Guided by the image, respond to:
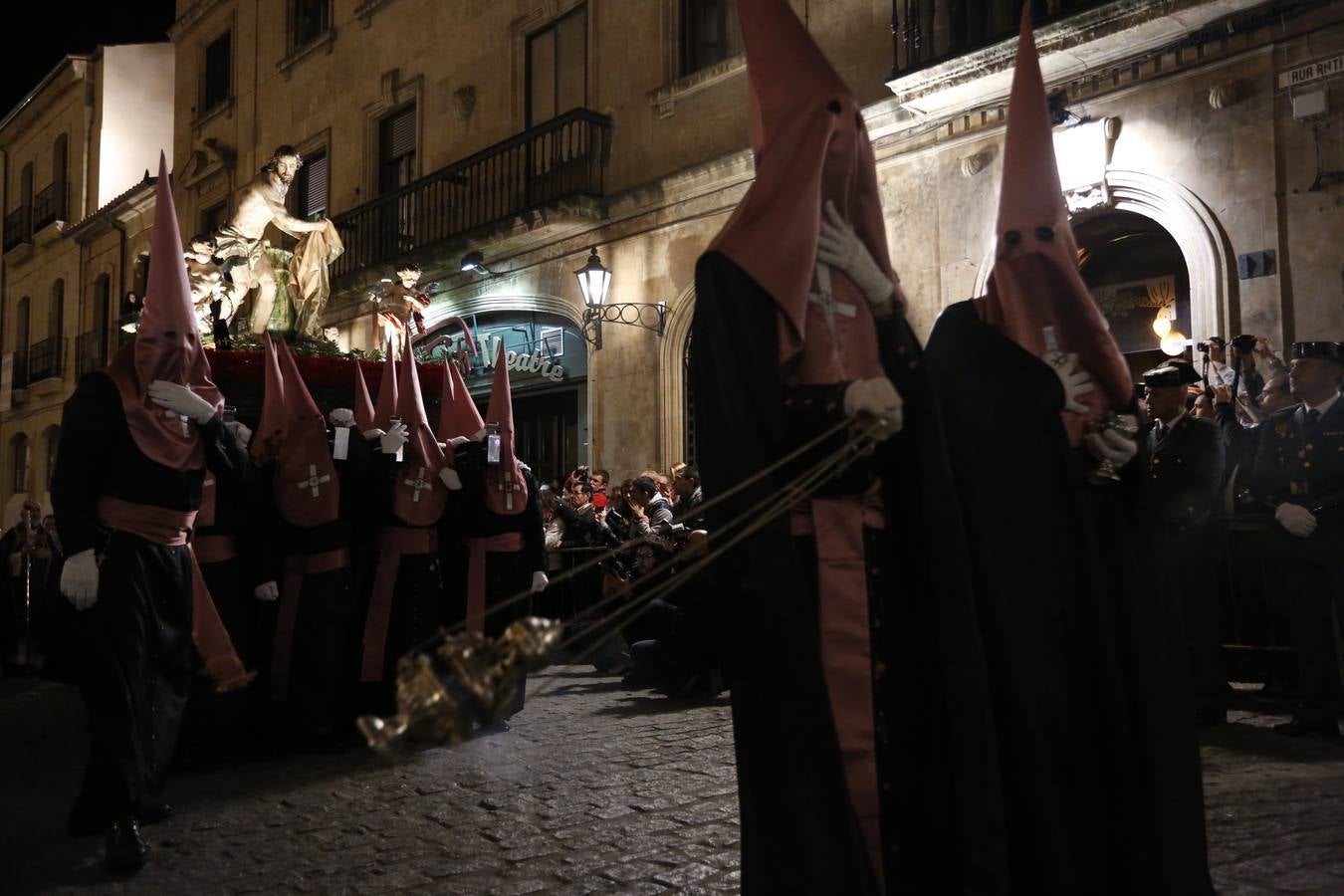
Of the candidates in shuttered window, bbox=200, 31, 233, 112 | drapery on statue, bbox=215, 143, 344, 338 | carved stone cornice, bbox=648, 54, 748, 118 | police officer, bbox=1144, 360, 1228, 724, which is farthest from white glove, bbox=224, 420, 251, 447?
shuttered window, bbox=200, 31, 233, 112

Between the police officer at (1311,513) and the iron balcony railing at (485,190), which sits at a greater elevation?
the iron balcony railing at (485,190)

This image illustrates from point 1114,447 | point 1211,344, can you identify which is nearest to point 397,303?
point 1211,344

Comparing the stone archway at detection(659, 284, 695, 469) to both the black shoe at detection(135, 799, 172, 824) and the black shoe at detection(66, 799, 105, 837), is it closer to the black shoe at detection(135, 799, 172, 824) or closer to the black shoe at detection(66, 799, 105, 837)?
the black shoe at detection(135, 799, 172, 824)

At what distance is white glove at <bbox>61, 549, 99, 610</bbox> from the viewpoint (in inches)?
167

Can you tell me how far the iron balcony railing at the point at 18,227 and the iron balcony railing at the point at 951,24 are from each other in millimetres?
31059

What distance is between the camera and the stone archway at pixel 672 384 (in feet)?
45.1

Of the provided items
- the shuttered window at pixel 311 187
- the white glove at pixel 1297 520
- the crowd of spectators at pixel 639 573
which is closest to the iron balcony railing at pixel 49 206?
the shuttered window at pixel 311 187

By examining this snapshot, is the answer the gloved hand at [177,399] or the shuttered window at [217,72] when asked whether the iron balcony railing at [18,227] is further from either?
the gloved hand at [177,399]

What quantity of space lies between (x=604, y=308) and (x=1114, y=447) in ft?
37.9

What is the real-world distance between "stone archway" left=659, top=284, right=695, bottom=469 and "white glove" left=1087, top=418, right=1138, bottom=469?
10.6m

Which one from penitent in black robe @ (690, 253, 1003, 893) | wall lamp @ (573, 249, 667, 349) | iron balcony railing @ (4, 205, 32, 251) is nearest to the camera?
penitent in black robe @ (690, 253, 1003, 893)

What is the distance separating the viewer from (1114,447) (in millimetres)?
3172

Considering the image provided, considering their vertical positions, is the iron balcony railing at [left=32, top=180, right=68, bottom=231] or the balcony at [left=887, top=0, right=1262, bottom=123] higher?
the iron balcony railing at [left=32, top=180, right=68, bottom=231]

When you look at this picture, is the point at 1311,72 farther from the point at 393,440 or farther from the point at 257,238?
the point at 257,238
